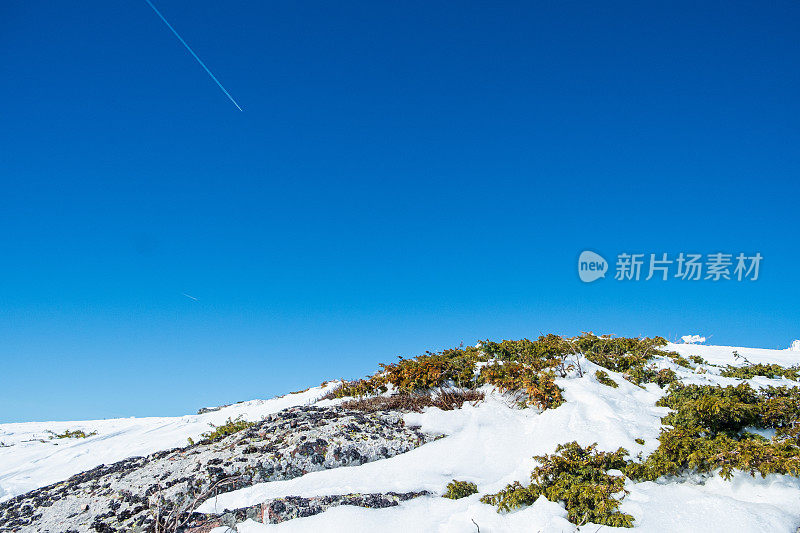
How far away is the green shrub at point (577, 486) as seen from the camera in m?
4.07

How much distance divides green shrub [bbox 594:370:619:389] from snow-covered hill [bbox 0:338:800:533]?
4.5 inches

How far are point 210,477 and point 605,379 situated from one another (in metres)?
6.72

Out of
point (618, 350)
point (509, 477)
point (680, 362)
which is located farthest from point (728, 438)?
point (680, 362)

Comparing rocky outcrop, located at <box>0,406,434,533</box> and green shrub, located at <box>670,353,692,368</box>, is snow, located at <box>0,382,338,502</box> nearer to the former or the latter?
rocky outcrop, located at <box>0,406,434,533</box>

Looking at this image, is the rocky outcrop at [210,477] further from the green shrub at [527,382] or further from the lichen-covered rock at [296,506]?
the green shrub at [527,382]

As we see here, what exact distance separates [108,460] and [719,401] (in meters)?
11.7

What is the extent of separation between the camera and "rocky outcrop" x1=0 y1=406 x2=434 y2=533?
16.5 ft

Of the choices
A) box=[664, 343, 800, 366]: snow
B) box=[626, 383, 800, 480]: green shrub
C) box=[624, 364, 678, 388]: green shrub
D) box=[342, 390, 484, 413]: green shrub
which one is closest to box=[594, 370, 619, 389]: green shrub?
box=[624, 364, 678, 388]: green shrub

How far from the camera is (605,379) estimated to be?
7871 mm

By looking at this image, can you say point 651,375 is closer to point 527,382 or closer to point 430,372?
point 527,382

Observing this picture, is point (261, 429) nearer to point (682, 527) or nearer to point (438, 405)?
point (438, 405)

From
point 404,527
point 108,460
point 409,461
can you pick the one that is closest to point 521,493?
point 404,527

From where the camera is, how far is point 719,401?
17.2 feet

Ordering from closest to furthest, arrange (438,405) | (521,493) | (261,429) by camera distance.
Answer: (521,493) → (261,429) → (438,405)
